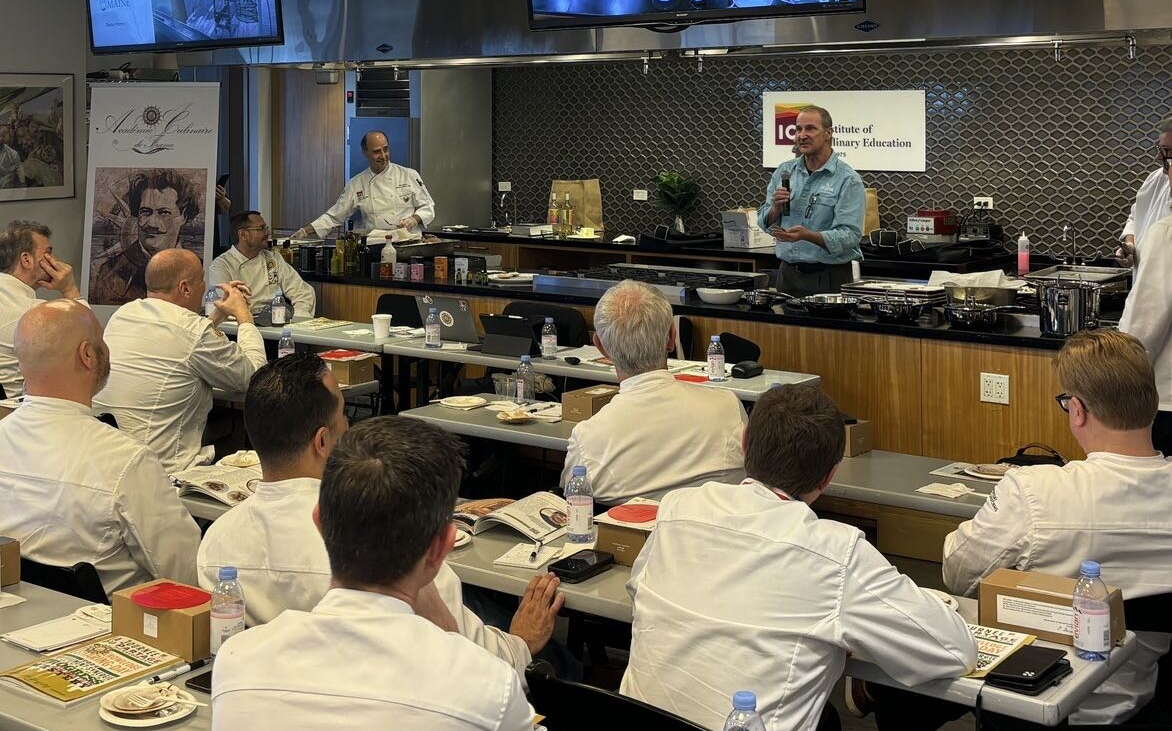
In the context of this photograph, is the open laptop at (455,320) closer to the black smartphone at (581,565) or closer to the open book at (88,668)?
the black smartphone at (581,565)

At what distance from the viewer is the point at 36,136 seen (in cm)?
909

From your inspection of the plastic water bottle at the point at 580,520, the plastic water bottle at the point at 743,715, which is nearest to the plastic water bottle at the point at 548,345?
the plastic water bottle at the point at 580,520

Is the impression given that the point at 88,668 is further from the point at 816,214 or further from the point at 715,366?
the point at 816,214

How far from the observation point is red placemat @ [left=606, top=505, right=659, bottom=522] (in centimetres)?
359

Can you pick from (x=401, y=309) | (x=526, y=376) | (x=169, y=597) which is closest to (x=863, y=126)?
(x=401, y=309)

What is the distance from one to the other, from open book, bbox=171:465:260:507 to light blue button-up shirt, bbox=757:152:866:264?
3.97 m

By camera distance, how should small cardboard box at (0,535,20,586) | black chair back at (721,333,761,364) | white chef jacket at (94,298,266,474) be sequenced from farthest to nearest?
black chair back at (721,333,761,364), white chef jacket at (94,298,266,474), small cardboard box at (0,535,20,586)

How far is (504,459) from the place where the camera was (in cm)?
583

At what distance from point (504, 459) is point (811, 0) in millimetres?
2631

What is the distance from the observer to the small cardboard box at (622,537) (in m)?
3.48

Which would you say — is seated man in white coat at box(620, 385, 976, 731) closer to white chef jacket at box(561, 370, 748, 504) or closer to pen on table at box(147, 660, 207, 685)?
pen on table at box(147, 660, 207, 685)

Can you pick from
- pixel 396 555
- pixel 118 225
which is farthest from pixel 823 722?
pixel 118 225

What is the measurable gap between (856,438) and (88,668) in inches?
115

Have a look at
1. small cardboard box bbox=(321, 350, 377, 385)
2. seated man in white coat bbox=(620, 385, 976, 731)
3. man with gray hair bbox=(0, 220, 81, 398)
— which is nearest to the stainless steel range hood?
small cardboard box bbox=(321, 350, 377, 385)
